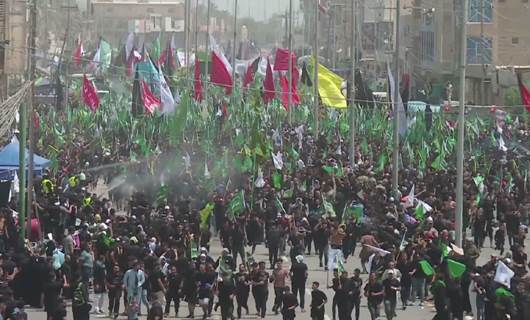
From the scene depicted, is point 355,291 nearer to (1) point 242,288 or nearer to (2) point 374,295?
(2) point 374,295

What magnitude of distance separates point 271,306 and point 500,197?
1016 cm

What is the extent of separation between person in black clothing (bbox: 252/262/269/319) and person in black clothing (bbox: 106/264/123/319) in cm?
200

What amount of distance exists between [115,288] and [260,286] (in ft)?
7.09

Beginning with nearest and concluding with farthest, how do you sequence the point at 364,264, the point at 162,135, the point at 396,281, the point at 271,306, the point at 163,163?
the point at 396,281 → the point at 271,306 → the point at 364,264 → the point at 163,163 → the point at 162,135

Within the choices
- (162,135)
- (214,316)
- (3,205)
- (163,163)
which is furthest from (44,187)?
(162,135)

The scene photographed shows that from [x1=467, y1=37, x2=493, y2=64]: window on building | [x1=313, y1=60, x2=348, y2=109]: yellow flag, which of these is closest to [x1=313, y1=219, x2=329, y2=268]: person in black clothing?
[x1=313, y1=60, x2=348, y2=109]: yellow flag

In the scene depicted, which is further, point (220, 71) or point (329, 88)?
point (220, 71)

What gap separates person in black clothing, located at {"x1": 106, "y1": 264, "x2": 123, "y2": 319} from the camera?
78.1 feet

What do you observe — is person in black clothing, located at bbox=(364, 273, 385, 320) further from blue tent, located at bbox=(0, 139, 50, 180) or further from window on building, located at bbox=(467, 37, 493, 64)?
window on building, located at bbox=(467, 37, 493, 64)

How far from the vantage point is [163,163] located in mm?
43094

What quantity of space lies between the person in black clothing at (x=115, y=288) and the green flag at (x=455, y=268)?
15.8 ft

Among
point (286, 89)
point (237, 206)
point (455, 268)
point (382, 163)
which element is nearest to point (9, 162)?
point (237, 206)

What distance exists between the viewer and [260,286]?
79.2ft

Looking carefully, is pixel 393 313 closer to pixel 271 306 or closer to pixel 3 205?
pixel 271 306
